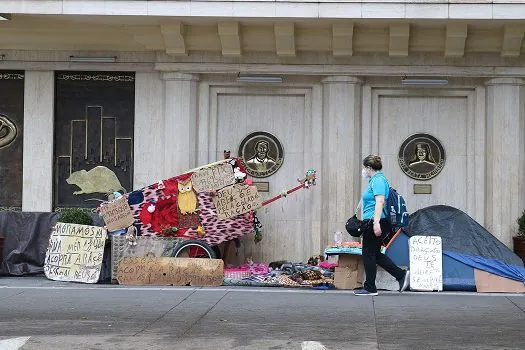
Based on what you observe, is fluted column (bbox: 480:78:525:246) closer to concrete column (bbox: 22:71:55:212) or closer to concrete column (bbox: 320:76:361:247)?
concrete column (bbox: 320:76:361:247)

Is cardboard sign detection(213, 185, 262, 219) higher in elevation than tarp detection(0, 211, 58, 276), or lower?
higher

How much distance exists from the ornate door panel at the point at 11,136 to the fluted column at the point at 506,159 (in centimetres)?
748

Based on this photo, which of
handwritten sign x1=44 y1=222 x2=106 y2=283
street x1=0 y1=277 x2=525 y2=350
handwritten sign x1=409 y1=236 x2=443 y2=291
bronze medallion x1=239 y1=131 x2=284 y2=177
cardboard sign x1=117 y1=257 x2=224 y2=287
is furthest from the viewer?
bronze medallion x1=239 y1=131 x2=284 y2=177

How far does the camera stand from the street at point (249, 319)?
950cm

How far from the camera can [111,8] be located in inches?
589

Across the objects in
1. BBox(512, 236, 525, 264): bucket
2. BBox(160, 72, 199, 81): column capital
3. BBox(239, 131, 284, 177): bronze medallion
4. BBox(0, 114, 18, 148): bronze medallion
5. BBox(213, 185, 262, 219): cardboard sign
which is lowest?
BBox(512, 236, 525, 264): bucket

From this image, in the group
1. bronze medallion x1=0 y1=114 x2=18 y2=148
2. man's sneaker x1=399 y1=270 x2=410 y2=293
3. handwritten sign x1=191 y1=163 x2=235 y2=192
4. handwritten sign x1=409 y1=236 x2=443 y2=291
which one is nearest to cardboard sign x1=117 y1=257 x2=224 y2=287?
handwritten sign x1=191 y1=163 x2=235 y2=192

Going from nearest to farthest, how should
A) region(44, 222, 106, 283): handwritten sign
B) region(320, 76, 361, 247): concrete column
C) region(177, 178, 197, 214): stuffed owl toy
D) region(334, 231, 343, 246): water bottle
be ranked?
region(44, 222, 106, 283): handwritten sign, region(177, 178, 197, 214): stuffed owl toy, region(334, 231, 343, 246): water bottle, region(320, 76, 361, 247): concrete column

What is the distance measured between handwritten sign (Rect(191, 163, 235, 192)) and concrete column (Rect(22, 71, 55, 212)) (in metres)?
3.00

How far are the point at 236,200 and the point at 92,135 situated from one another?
10.2ft

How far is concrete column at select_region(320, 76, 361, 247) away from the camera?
52.6ft

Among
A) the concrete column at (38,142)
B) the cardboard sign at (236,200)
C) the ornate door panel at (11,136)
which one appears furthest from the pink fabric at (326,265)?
the ornate door panel at (11,136)

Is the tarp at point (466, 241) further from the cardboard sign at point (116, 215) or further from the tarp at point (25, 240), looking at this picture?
the tarp at point (25, 240)

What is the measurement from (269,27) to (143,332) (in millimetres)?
6954
